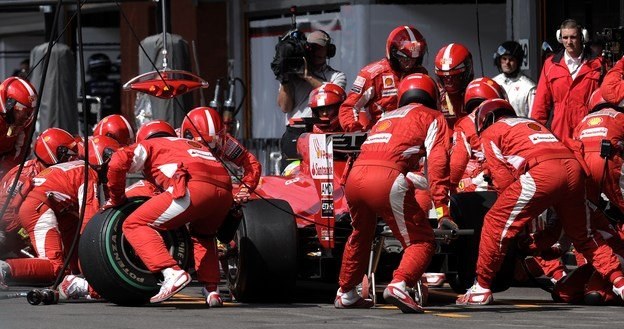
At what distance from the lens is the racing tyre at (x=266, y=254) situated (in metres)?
12.9

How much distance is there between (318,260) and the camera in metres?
13.3

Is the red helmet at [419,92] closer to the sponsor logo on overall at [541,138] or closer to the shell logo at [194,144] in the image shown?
the sponsor logo on overall at [541,138]

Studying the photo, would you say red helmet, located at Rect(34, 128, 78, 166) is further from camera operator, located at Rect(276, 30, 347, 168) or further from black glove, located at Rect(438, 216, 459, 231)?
black glove, located at Rect(438, 216, 459, 231)

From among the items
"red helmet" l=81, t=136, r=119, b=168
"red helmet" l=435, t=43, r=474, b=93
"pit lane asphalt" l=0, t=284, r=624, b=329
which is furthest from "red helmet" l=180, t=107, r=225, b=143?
"red helmet" l=435, t=43, r=474, b=93

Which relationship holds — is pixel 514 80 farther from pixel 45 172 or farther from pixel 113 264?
pixel 113 264

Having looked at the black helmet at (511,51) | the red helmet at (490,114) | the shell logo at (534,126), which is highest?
the black helmet at (511,51)

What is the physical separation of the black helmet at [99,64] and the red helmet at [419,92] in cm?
1863

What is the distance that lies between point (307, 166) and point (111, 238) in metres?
2.02

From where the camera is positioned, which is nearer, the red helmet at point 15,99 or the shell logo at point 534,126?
the shell logo at point 534,126

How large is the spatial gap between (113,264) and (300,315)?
1546 mm

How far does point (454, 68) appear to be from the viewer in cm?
1496

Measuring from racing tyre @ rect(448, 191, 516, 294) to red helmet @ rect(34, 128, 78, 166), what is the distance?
382cm

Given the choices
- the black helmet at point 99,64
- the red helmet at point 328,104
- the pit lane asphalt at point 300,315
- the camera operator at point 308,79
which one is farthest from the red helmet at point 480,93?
the black helmet at point 99,64

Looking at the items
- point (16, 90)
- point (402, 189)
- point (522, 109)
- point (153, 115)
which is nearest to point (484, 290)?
point (402, 189)
